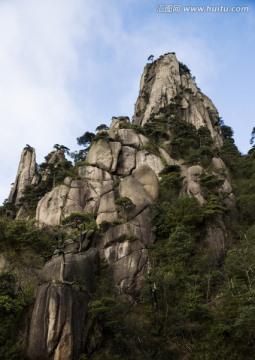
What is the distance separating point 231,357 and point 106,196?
716 inches

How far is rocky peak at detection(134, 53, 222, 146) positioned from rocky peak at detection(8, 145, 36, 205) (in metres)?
19.5

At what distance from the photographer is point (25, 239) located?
1112 inches

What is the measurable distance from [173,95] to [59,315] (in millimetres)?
48542

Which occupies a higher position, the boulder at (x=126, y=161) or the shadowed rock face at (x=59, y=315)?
the boulder at (x=126, y=161)

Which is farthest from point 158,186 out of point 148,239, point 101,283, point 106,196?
point 101,283

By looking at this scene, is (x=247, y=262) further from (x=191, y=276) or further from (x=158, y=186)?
(x=158, y=186)

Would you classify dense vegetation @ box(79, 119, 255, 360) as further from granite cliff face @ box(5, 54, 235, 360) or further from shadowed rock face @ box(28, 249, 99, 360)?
granite cliff face @ box(5, 54, 235, 360)

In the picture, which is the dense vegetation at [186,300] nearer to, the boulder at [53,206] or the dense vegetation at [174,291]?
the dense vegetation at [174,291]

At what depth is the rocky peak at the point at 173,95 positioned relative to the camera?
2265 inches

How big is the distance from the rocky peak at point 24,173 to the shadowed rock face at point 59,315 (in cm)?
2961

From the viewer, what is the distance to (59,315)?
18.8 meters

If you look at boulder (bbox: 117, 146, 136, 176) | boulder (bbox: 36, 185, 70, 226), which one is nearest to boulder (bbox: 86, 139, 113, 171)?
boulder (bbox: 117, 146, 136, 176)

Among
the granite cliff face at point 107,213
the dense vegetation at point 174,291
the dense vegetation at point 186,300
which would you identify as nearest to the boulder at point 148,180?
the granite cliff face at point 107,213

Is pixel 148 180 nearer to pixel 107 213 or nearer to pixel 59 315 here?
pixel 107 213
